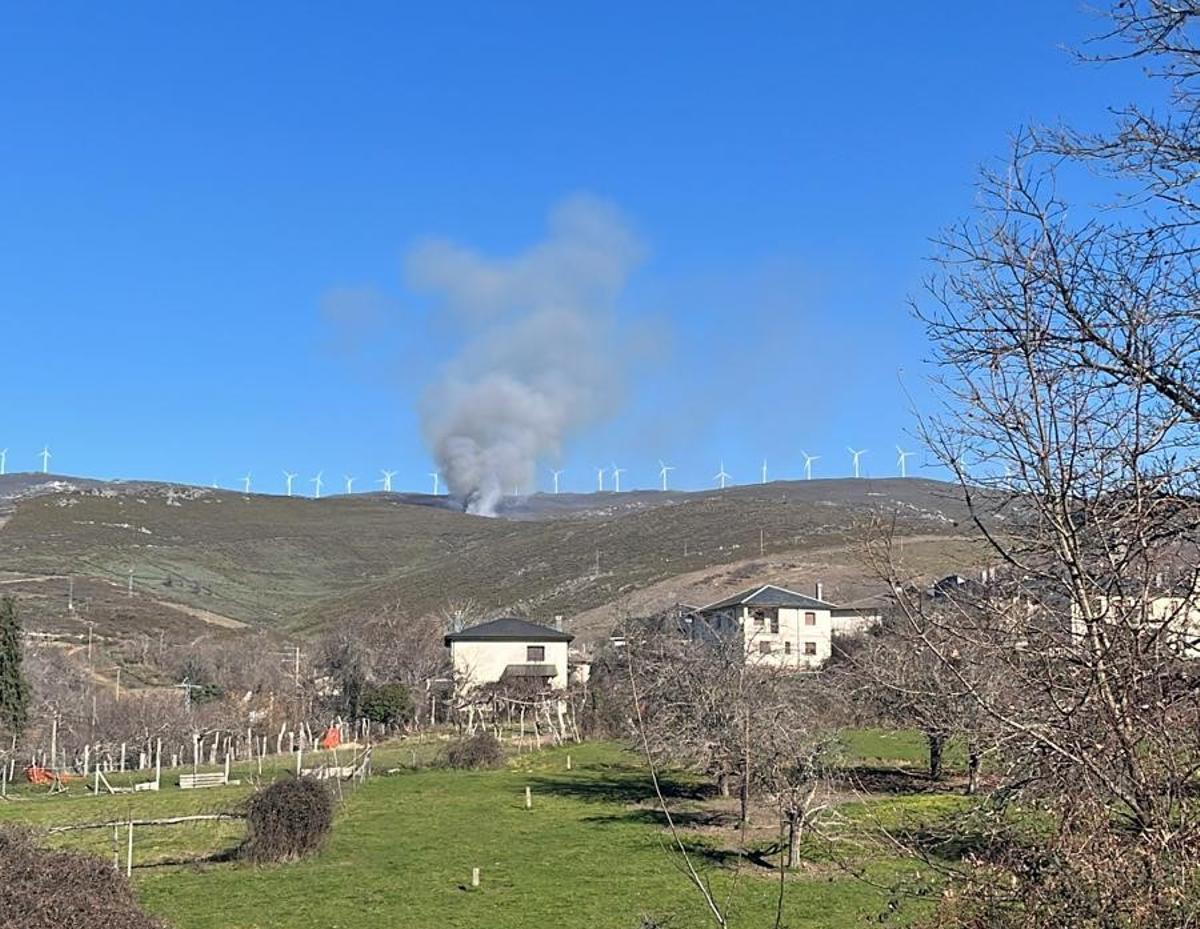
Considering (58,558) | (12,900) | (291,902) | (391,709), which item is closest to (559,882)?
(291,902)

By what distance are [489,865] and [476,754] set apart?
1493 centimetres

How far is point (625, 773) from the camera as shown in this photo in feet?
99.3

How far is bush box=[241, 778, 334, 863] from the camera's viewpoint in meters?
19.0

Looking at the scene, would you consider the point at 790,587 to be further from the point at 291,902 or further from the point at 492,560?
the point at 291,902

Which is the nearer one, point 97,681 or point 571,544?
point 97,681

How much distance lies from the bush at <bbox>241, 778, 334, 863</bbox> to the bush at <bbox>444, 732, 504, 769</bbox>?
13.6m

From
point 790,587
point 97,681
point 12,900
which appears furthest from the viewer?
point 790,587

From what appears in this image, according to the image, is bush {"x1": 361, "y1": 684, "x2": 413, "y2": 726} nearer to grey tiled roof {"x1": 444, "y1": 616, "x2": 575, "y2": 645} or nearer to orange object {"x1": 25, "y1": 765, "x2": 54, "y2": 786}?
grey tiled roof {"x1": 444, "y1": 616, "x2": 575, "y2": 645}

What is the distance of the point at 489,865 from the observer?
18297 mm

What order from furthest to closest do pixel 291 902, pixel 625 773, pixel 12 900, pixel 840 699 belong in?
pixel 625 773
pixel 840 699
pixel 291 902
pixel 12 900

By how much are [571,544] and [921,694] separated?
326ft

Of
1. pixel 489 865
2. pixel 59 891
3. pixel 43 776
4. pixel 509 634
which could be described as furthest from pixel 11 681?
pixel 59 891

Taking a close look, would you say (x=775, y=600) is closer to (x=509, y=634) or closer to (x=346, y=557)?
(x=509, y=634)

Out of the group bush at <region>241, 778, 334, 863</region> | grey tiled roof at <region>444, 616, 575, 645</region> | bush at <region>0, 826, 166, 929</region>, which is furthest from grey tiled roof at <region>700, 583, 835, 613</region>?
bush at <region>0, 826, 166, 929</region>
